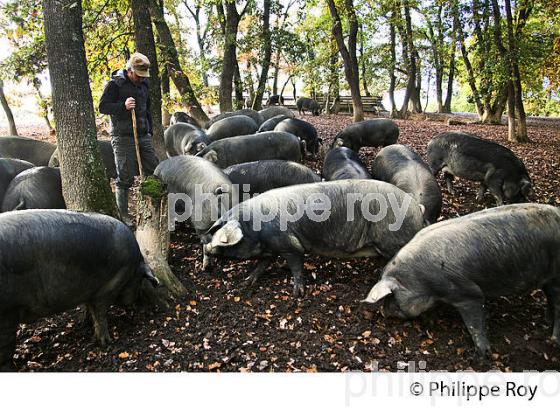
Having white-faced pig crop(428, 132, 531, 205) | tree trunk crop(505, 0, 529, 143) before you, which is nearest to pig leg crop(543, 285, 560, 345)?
white-faced pig crop(428, 132, 531, 205)

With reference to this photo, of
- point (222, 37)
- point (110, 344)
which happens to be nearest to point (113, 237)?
point (110, 344)

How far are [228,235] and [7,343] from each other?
214 centimetres

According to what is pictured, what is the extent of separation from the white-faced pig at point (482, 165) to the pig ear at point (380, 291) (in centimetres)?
400

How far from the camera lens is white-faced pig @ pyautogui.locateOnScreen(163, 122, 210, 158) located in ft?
29.1

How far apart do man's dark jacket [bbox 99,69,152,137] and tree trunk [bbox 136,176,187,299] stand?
1494mm

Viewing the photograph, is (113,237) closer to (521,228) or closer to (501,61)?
(521,228)

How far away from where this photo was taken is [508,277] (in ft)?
12.0

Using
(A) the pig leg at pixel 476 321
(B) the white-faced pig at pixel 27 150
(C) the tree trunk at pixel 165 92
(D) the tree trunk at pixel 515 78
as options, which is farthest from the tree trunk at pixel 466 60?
(B) the white-faced pig at pixel 27 150

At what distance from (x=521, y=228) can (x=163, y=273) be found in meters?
3.55

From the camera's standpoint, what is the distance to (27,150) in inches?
335

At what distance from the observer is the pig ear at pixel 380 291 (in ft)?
12.0

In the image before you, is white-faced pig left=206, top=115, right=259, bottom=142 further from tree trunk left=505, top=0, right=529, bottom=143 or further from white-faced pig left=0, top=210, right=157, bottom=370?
tree trunk left=505, top=0, right=529, bottom=143

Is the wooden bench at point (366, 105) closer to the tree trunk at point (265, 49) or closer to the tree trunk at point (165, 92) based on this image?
the tree trunk at point (265, 49)

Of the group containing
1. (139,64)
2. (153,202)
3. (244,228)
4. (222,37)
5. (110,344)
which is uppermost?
(222,37)
